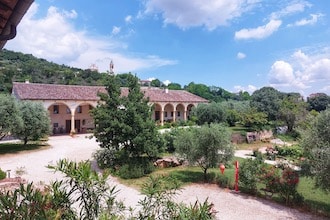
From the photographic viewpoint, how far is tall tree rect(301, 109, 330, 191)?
31.0 ft

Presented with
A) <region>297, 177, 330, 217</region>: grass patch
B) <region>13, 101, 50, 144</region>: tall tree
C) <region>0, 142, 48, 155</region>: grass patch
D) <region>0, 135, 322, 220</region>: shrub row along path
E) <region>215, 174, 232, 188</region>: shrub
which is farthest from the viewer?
<region>13, 101, 50, 144</region>: tall tree

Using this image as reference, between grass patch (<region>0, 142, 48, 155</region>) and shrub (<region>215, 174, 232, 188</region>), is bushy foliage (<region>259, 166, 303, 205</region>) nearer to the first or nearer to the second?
shrub (<region>215, 174, 232, 188</region>)

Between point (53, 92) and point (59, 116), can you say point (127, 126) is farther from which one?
point (59, 116)

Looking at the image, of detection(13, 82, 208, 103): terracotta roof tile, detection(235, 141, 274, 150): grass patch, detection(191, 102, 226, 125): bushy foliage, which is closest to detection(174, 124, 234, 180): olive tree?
detection(13, 82, 208, 103): terracotta roof tile

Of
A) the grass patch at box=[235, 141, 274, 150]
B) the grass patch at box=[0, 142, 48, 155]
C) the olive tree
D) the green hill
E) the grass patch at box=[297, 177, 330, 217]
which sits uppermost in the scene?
the green hill

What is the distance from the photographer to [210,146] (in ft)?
46.9

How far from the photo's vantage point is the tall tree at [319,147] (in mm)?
9445

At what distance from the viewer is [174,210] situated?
13.5 feet

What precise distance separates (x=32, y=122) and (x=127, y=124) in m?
10.2

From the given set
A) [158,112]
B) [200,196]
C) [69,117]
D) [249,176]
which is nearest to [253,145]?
[249,176]

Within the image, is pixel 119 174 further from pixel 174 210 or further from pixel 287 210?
pixel 174 210

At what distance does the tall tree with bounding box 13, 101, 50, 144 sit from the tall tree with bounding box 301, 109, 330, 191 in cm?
1962

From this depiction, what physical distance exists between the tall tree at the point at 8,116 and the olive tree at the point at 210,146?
14.0 metres

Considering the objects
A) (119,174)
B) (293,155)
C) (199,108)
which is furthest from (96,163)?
(199,108)
